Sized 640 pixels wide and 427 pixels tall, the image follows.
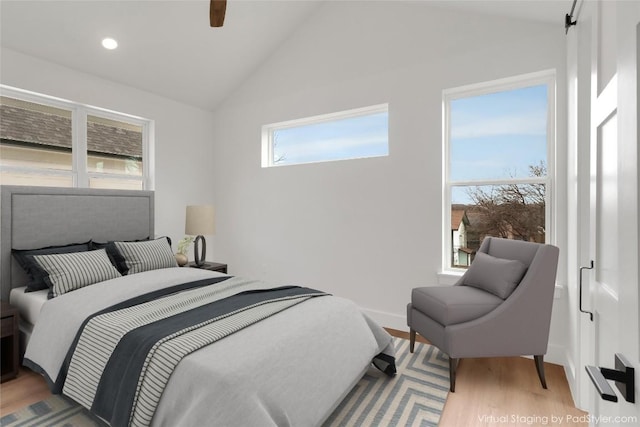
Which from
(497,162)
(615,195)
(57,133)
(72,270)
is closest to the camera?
(615,195)

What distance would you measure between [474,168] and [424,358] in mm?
1758

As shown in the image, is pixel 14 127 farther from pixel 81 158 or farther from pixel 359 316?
pixel 359 316

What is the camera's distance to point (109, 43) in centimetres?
316

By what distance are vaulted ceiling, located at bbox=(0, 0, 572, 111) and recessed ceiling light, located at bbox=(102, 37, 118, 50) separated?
38 mm

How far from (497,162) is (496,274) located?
1150 millimetres

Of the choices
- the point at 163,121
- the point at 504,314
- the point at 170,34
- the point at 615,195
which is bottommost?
the point at 504,314

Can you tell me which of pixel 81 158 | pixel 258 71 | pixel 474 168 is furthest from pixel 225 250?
pixel 474 168

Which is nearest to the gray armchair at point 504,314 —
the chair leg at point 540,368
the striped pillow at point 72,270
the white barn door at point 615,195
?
the chair leg at point 540,368

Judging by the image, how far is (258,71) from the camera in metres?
4.23

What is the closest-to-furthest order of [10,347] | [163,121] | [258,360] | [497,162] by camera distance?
[258,360] < [10,347] < [497,162] < [163,121]

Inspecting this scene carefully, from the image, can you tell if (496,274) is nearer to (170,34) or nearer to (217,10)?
(217,10)

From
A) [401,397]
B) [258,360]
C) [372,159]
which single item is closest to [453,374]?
[401,397]

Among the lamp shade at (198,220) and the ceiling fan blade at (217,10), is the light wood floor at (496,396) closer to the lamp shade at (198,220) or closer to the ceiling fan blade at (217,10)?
the lamp shade at (198,220)

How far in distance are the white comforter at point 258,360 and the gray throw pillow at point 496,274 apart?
2.75 feet
